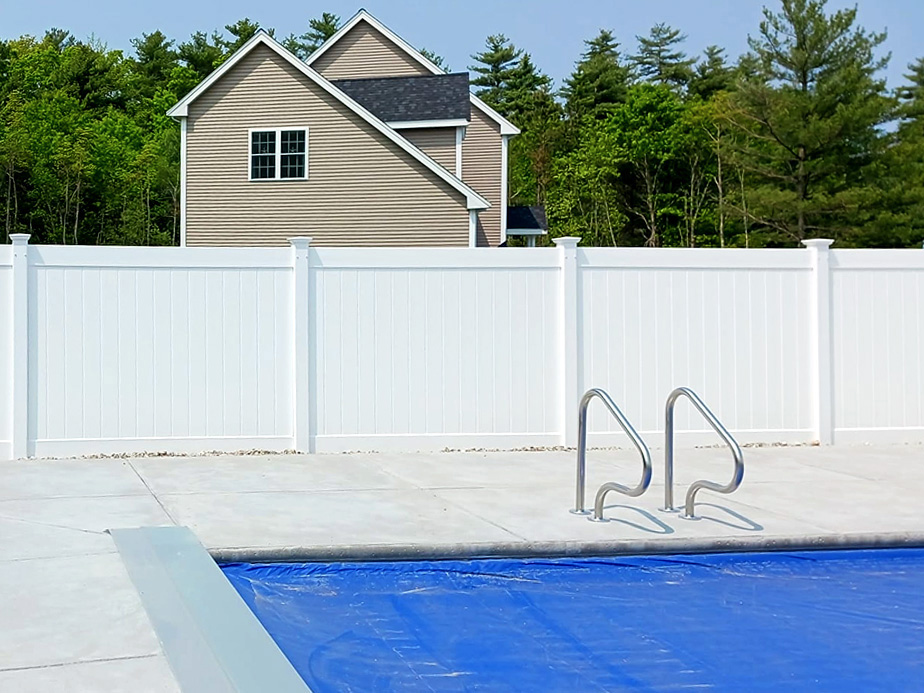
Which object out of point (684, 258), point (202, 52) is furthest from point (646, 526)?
point (202, 52)

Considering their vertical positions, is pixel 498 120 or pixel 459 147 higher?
pixel 498 120

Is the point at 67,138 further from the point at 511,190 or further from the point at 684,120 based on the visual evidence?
the point at 684,120

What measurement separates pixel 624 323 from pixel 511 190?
149 feet

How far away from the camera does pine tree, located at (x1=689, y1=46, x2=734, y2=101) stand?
2328 inches

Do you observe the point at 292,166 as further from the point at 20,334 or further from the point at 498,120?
the point at 20,334

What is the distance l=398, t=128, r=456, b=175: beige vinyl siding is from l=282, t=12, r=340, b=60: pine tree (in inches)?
1737

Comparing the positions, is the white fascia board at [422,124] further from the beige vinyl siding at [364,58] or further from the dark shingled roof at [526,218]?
the dark shingled roof at [526,218]

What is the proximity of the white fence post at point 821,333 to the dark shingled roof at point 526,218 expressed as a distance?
20.9m

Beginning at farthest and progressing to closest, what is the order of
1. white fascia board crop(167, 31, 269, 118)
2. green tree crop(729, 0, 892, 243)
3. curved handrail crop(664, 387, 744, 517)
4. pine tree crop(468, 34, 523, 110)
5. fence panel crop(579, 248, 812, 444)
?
1. pine tree crop(468, 34, 523, 110)
2. green tree crop(729, 0, 892, 243)
3. white fascia board crop(167, 31, 269, 118)
4. fence panel crop(579, 248, 812, 444)
5. curved handrail crop(664, 387, 744, 517)

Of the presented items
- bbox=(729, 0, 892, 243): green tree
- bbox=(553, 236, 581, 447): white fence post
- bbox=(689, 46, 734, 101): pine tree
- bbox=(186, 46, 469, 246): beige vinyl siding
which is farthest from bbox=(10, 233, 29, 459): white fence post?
bbox=(689, 46, 734, 101): pine tree

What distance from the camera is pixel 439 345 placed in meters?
10.6

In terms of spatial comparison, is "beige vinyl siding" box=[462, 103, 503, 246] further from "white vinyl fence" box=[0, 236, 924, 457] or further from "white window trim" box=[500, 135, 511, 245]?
"white vinyl fence" box=[0, 236, 924, 457]

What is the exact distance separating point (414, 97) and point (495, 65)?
42680mm

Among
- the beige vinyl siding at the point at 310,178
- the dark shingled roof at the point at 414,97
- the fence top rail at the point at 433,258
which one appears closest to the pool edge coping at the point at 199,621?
the fence top rail at the point at 433,258
